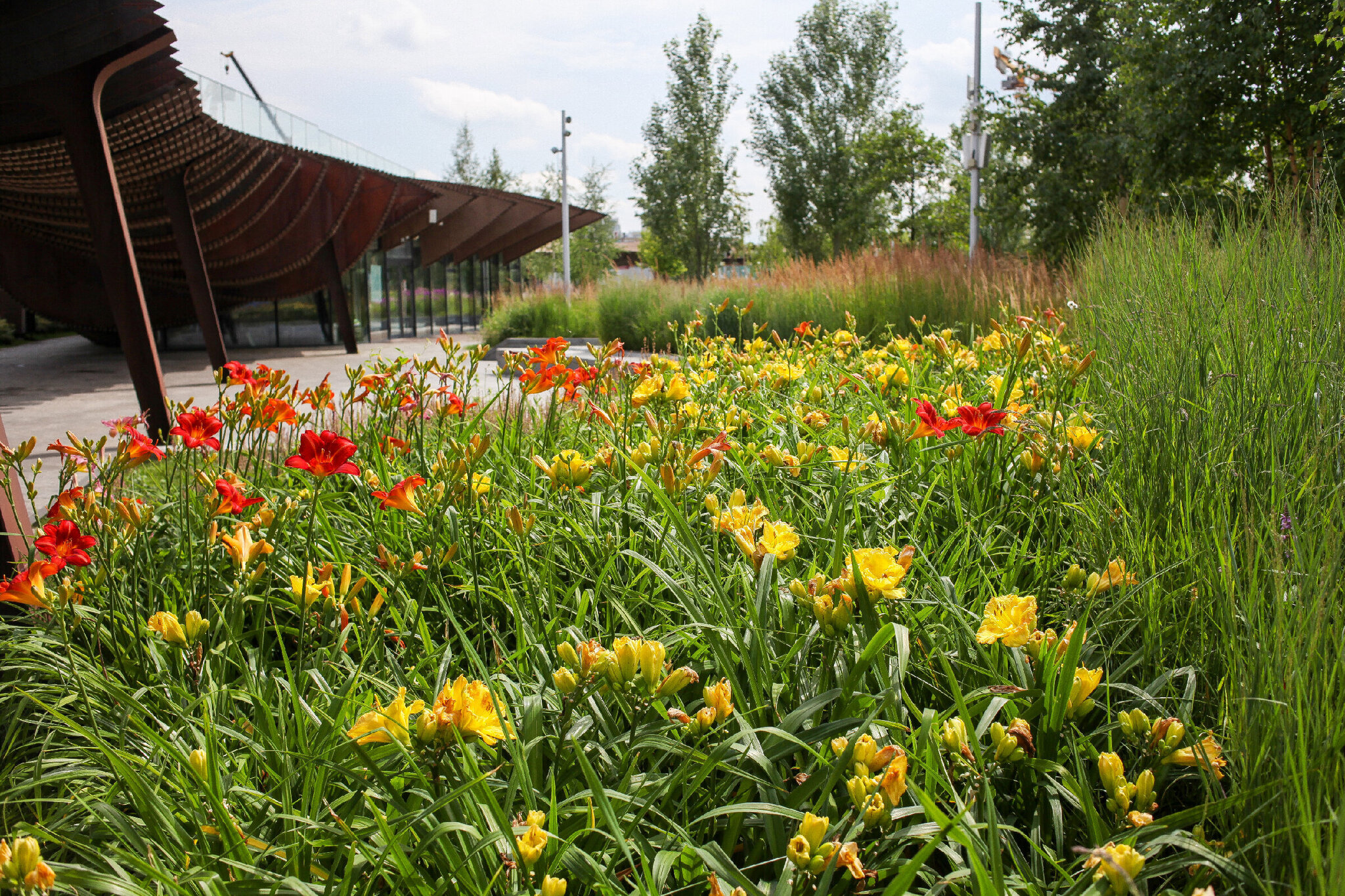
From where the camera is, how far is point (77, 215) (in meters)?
11.5

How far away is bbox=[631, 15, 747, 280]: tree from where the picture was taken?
1296 inches

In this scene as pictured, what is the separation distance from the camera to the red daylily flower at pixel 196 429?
173cm

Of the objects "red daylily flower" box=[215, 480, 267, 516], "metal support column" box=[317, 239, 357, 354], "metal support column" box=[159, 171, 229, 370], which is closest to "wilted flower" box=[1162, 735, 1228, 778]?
"red daylily flower" box=[215, 480, 267, 516]

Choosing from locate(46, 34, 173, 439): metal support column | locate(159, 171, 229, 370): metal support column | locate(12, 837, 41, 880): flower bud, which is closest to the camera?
locate(12, 837, 41, 880): flower bud

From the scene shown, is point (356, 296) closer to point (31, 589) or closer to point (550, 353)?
point (550, 353)

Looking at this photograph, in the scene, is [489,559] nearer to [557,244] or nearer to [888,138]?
[888,138]

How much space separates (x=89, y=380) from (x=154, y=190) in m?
2.47

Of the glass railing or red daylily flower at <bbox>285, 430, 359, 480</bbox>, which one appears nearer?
red daylily flower at <bbox>285, 430, 359, 480</bbox>

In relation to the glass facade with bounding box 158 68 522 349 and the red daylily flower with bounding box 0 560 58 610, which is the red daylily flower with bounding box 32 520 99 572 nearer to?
the red daylily flower with bounding box 0 560 58 610

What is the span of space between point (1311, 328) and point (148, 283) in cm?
1651

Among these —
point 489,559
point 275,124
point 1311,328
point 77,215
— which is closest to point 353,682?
point 489,559

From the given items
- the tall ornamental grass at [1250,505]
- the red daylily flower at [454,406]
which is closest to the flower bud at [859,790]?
the tall ornamental grass at [1250,505]

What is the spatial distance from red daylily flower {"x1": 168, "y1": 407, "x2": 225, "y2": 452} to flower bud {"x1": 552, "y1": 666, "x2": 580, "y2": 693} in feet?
3.69

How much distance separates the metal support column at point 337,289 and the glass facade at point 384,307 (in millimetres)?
1579
